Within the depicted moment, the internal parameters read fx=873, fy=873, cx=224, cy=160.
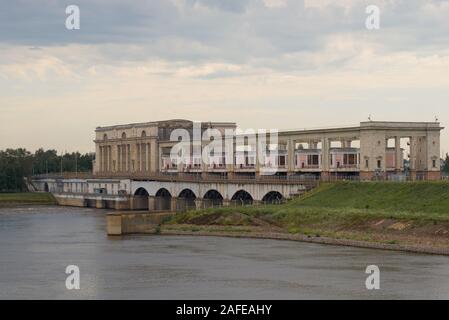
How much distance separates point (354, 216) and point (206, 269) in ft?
83.5

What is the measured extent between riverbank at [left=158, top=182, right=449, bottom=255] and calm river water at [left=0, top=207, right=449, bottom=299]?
2979mm

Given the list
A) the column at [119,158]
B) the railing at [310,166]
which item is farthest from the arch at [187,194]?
the column at [119,158]

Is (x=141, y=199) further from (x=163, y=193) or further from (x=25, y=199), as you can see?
(x=25, y=199)

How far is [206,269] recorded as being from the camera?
64250 millimetres

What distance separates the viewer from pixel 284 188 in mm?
106000

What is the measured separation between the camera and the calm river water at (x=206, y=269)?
54.0m

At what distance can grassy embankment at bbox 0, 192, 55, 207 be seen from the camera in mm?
172125

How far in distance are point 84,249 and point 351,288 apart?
32465 millimetres

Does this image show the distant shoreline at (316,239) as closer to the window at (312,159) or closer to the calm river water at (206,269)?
the calm river water at (206,269)

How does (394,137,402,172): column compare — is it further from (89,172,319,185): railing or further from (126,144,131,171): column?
(126,144,131,171): column

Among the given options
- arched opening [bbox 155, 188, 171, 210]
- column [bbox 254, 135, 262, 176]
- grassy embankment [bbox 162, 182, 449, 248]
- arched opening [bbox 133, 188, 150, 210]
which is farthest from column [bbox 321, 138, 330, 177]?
arched opening [bbox 133, 188, 150, 210]
